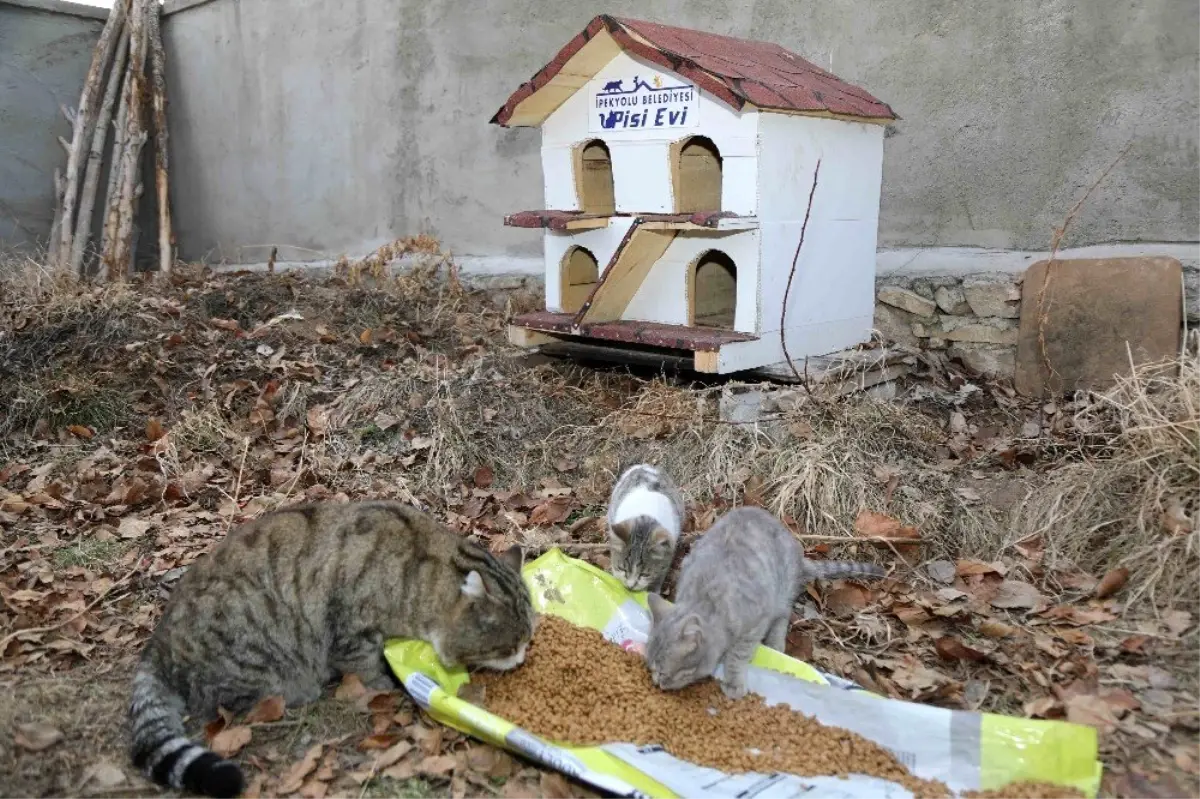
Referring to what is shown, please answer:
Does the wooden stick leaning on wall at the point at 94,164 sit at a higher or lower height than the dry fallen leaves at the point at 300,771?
higher

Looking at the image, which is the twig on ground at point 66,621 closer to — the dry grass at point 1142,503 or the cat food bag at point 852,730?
the cat food bag at point 852,730

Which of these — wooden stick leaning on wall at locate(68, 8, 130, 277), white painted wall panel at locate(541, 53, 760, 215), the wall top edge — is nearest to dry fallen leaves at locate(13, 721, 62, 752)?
white painted wall panel at locate(541, 53, 760, 215)

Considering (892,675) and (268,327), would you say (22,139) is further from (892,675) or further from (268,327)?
(892,675)

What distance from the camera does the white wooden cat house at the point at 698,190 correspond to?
4.73m

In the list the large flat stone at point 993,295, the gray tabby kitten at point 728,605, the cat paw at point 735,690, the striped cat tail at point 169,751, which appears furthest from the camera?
Answer: the large flat stone at point 993,295

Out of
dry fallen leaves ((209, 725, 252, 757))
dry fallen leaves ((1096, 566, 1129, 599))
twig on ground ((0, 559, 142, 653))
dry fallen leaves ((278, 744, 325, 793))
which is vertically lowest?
dry fallen leaves ((278, 744, 325, 793))

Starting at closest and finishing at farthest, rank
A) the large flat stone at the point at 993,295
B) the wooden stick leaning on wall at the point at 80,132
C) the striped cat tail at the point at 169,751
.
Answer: the striped cat tail at the point at 169,751
the large flat stone at the point at 993,295
the wooden stick leaning on wall at the point at 80,132

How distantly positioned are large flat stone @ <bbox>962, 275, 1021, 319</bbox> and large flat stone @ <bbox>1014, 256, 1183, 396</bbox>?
75 mm

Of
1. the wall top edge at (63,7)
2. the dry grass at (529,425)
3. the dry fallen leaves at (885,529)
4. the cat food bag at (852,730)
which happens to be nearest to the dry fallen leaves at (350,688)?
the cat food bag at (852,730)

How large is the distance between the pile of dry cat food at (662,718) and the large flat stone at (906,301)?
354 cm

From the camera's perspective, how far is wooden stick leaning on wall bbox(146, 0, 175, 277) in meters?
9.53

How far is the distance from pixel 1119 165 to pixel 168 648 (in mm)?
5491

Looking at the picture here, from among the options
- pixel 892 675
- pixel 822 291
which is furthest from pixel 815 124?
pixel 892 675

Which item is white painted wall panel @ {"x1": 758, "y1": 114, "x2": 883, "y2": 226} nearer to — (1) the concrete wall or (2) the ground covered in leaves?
(2) the ground covered in leaves
